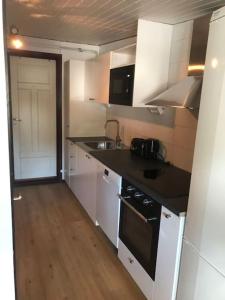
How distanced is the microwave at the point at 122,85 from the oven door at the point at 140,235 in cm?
108

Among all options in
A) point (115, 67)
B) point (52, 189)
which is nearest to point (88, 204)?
point (52, 189)

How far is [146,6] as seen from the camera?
2.02 meters

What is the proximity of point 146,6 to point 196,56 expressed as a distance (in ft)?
1.88

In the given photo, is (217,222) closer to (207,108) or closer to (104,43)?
(207,108)

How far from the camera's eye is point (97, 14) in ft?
7.63

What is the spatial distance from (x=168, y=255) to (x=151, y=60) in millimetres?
1778

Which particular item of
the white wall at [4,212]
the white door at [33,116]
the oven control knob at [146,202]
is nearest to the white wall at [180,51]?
the oven control knob at [146,202]

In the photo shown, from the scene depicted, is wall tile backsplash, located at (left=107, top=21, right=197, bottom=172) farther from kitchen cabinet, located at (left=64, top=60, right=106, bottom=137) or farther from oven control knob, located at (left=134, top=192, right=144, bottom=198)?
kitchen cabinet, located at (left=64, top=60, right=106, bottom=137)

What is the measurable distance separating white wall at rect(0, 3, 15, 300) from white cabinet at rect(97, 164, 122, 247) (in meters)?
1.34

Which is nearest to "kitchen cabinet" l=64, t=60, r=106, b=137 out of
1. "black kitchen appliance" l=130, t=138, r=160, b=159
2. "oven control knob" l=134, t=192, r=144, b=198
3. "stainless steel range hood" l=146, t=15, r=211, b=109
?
"black kitchen appliance" l=130, t=138, r=160, b=159

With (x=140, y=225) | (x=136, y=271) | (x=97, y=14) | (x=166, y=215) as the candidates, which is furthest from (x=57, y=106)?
(x=166, y=215)

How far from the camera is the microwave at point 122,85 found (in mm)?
2521

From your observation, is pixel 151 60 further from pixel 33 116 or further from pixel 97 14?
pixel 33 116

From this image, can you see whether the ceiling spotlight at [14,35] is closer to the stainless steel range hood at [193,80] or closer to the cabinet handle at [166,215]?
the stainless steel range hood at [193,80]
